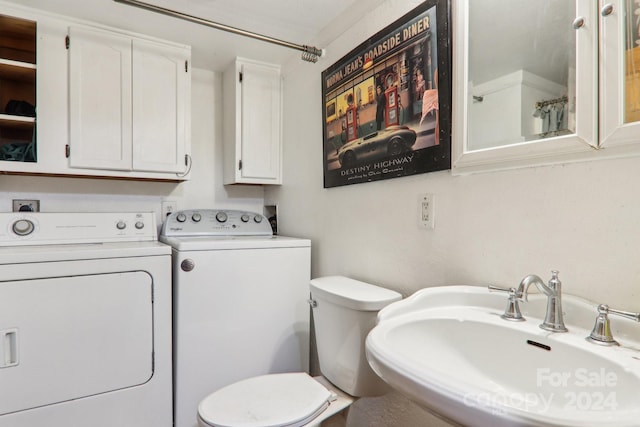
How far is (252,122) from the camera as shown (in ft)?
7.59

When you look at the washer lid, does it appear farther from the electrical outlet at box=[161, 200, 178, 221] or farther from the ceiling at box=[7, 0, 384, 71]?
the ceiling at box=[7, 0, 384, 71]

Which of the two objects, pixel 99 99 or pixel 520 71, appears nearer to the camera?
pixel 520 71

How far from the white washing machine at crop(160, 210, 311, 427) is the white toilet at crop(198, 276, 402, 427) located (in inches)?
16.0

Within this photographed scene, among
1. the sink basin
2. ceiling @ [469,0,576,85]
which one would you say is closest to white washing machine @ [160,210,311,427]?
the sink basin

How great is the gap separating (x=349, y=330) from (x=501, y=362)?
1.87 feet

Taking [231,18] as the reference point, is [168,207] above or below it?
below

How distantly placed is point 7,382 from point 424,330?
159cm

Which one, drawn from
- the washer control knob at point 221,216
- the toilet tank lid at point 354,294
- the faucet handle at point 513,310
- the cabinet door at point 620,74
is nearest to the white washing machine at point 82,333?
the washer control knob at point 221,216

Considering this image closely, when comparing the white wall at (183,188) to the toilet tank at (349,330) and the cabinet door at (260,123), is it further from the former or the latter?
the toilet tank at (349,330)

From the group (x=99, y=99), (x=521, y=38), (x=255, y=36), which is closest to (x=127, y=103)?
(x=99, y=99)

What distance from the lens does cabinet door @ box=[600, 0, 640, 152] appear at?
2.65 ft

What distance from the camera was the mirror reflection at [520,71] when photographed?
0.95m

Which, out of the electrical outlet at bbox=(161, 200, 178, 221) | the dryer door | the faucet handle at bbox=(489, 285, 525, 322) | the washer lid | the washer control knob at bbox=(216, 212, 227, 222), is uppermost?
the electrical outlet at bbox=(161, 200, 178, 221)

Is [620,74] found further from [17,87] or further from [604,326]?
[17,87]
